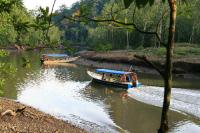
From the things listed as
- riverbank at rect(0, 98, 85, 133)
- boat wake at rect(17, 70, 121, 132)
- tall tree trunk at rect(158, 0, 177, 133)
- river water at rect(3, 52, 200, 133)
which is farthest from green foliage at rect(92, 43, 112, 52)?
boat wake at rect(17, 70, 121, 132)

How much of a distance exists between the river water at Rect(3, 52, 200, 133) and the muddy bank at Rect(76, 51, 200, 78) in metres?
4.87

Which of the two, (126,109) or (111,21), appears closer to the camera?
(111,21)

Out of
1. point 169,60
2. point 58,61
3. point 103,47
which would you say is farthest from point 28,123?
point 58,61

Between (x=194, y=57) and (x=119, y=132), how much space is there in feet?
101

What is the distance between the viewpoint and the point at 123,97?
107 feet

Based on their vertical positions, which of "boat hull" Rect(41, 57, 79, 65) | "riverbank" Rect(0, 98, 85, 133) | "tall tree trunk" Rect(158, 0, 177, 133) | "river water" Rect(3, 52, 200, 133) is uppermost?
"tall tree trunk" Rect(158, 0, 177, 133)

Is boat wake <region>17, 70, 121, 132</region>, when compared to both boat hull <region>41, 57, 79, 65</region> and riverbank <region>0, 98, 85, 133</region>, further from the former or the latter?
boat hull <region>41, 57, 79, 65</region>

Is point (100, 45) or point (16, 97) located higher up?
point (100, 45)


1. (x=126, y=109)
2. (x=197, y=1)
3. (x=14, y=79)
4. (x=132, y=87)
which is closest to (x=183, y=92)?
(x=132, y=87)

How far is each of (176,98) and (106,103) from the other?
600 cm

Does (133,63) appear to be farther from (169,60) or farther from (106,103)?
(169,60)

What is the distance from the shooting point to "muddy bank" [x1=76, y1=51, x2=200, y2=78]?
4756 centimetres

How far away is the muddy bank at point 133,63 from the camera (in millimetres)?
47562

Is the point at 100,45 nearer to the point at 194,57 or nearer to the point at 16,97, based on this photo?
the point at 16,97
